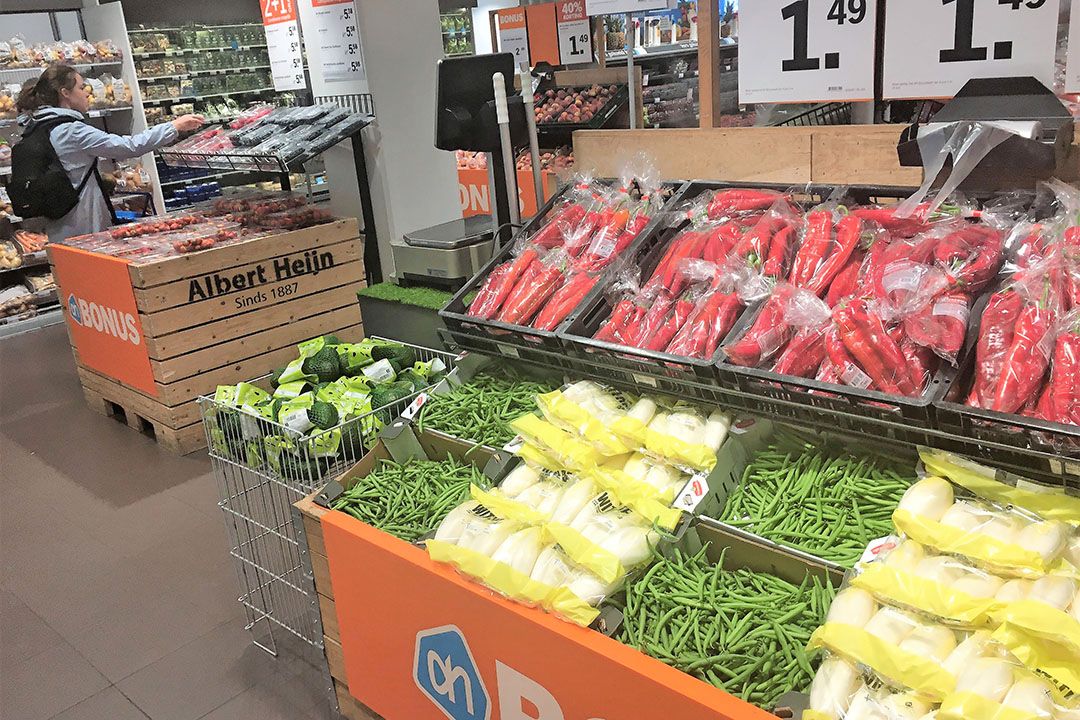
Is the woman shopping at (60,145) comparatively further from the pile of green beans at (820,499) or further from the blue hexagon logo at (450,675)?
the pile of green beans at (820,499)

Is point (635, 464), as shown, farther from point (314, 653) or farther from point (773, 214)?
point (314, 653)

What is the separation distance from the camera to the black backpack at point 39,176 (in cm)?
559

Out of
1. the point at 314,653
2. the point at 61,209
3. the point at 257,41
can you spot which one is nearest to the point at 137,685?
the point at 314,653

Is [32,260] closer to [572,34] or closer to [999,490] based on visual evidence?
[572,34]

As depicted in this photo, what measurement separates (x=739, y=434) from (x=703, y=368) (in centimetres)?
18

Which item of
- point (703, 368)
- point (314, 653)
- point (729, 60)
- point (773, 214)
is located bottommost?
point (314, 653)

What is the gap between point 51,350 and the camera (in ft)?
22.6

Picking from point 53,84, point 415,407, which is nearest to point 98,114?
point 53,84

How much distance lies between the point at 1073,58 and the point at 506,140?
1.70 meters

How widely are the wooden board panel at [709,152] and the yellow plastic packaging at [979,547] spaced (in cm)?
140

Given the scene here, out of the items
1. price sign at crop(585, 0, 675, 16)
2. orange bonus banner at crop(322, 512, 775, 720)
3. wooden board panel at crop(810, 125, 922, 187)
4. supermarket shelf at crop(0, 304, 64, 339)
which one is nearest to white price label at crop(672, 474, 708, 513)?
orange bonus banner at crop(322, 512, 775, 720)

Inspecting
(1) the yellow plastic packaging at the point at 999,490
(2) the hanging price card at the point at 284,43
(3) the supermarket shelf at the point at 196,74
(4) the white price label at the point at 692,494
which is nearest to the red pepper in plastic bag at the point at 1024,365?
(1) the yellow plastic packaging at the point at 999,490

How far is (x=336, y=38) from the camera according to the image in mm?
5195

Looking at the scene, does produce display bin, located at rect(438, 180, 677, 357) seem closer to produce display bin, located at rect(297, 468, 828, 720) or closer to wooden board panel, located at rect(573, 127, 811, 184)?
wooden board panel, located at rect(573, 127, 811, 184)
